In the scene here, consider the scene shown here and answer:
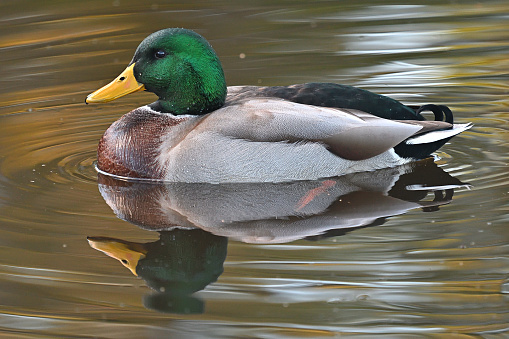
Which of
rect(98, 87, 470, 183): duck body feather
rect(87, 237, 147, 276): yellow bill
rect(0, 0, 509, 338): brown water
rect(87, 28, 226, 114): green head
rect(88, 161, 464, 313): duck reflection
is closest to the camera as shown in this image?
rect(0, 0, 509, 338): brown water

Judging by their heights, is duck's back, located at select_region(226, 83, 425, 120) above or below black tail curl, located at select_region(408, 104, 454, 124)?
above

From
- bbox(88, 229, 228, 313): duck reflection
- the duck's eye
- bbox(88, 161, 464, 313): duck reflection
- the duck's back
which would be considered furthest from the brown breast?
bbox(88, 229, 228, 313): duck reflection

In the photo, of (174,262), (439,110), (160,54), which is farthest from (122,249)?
(439,110)

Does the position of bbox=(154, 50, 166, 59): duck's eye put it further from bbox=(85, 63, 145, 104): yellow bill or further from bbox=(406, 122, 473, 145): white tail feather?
bbox=(406, 122, 473, 145): white tail feather

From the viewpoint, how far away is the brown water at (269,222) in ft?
16.8

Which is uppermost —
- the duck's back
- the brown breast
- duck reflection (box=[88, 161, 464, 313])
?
the duck's back

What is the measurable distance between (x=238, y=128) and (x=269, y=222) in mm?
1195

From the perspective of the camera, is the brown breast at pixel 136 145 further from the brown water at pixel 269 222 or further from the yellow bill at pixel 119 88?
the yellow bill at pixel 119 88

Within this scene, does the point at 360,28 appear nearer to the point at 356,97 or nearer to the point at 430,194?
the point at 356,97

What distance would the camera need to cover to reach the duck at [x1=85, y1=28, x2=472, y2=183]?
24.9ft

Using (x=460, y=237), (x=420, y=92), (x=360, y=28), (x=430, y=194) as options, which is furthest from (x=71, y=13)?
(x=460, y=237)

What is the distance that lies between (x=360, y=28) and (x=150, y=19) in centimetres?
298

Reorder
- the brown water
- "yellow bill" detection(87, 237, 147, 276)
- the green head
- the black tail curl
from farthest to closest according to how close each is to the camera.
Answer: the black tail curl → the green head → "yellow bill" detection(87, 237, 147, 276) → the brown water

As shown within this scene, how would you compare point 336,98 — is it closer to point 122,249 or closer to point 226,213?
point 226,213
